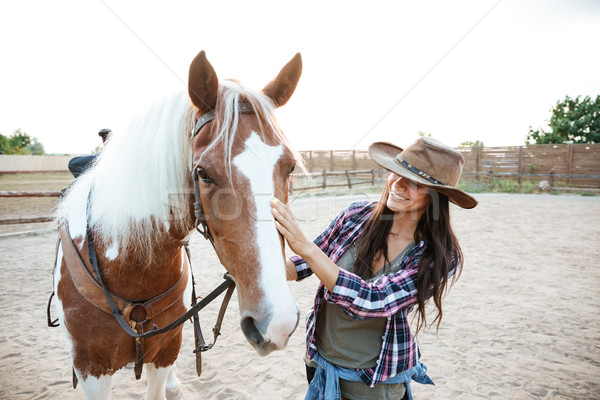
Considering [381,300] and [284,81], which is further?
[284,81]

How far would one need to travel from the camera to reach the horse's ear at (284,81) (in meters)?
1.56

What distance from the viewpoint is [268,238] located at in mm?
1152

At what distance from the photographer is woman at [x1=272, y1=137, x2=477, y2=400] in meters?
1.38

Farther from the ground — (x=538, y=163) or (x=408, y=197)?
(x=538, y=163)

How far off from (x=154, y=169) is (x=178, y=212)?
0.23 metres

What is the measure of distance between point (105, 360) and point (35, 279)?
5.02 metres

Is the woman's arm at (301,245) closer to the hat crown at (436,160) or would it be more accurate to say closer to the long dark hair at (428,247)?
the long dark hair at (428,247)

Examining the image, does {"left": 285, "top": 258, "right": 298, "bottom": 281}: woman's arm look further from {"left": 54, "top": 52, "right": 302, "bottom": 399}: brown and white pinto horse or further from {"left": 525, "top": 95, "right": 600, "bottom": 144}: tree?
{"left": 525, "top": 95, "right": 600, "bottom": 144}: tree

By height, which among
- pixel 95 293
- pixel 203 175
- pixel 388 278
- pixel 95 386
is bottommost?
pixel 95 386

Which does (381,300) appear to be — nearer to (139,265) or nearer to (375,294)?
(375,294)

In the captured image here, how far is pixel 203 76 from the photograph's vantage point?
132cm

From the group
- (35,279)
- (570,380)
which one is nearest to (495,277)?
(570,380)

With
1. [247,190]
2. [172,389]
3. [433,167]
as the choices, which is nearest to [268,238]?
[247,190]

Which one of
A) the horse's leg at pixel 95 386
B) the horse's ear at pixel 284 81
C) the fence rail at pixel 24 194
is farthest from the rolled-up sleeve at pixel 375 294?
the fence rail at pixel 24 194
